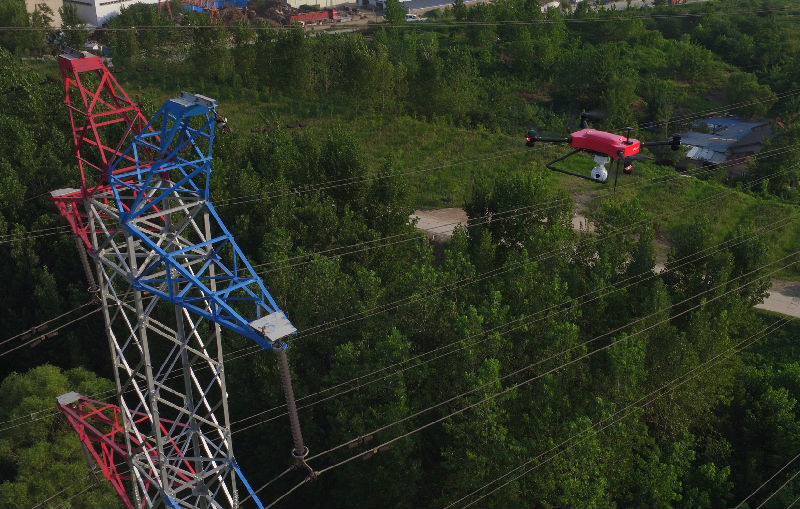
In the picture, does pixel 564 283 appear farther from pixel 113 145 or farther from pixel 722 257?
pixel 113 145

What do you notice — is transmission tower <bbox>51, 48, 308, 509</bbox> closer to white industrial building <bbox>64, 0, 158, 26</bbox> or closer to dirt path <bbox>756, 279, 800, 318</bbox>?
dirt path <bbox>756, 279, 800, 318</bbox>

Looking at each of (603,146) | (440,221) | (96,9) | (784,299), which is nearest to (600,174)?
(603,146)

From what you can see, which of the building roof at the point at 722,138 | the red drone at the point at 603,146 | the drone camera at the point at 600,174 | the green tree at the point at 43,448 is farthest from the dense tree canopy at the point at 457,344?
the building roof at the point at 722,138

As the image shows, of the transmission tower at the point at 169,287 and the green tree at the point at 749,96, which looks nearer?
the transmission tower at the point at 169,287

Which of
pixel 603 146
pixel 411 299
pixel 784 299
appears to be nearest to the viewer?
pixel 603 146

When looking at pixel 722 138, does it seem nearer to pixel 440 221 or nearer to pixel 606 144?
pixel 440 221

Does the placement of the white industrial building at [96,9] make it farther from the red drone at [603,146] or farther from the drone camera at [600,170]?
the drone camera at [600,170]

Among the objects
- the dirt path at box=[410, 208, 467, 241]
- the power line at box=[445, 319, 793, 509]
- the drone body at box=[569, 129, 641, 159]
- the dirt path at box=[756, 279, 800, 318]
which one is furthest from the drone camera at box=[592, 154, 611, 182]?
the dirt path at box=[410, 208, 467, 241]

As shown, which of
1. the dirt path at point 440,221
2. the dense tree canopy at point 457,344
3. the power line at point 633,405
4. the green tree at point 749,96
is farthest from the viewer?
the green tree at point 749,96
